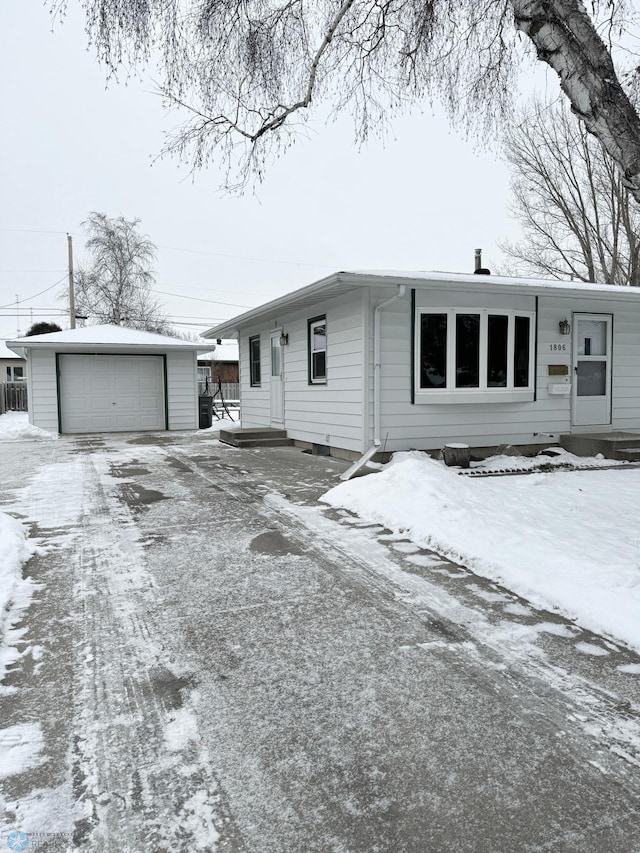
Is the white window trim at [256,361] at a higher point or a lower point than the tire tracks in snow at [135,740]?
higher

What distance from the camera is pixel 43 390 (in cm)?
1456

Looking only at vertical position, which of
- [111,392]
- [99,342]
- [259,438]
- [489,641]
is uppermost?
[99,342]

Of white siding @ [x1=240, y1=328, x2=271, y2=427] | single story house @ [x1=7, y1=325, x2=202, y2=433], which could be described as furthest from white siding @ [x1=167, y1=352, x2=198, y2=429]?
white siding @ [x1=240, y1=328, x2=271, y2=427]

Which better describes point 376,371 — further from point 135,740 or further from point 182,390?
point 182,390

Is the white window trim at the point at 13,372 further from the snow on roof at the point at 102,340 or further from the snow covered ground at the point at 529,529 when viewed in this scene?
the snow covered ground at the point at 529,529

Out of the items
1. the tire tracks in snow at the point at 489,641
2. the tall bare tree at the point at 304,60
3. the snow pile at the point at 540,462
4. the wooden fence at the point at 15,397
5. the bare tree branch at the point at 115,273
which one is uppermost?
the bare tree branch at the point at 115,273

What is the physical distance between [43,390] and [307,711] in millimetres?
14290

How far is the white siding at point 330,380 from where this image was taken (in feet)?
27.5

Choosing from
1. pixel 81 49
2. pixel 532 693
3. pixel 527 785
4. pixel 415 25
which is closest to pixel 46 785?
pixel 527 785

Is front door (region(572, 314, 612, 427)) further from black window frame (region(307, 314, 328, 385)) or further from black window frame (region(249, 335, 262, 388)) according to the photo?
black window frame (region(249, 335, 262, 388))

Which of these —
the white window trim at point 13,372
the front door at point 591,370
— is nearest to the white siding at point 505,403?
the front door at point 591,370

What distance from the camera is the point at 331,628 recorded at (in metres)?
2.97

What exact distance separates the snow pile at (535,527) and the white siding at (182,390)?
411 inches

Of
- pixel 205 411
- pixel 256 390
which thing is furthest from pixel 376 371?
pixel 205 411
